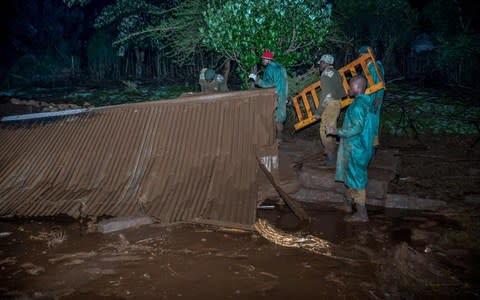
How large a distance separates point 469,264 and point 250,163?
279 cm

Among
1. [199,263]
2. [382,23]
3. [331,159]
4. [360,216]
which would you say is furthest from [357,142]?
[382,23]

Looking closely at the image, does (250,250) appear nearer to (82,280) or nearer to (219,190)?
(219,190)

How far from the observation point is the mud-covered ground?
3854 millimetres

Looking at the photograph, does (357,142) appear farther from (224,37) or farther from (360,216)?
(224,37)

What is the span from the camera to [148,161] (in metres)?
5.91

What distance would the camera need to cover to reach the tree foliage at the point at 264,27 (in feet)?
27.0

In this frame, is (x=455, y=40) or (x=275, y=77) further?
(x=455, y=40)

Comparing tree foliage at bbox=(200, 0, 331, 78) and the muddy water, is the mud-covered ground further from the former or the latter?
tree foliage at bbox=(200, 0, 331, 78)

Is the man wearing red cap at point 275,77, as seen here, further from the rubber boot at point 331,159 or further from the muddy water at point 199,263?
the muddy water at point 199,263

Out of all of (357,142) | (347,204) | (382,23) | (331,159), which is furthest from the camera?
(382,23)

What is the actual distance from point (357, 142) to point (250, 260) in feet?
7.32

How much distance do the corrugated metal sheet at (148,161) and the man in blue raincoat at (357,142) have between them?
107cm

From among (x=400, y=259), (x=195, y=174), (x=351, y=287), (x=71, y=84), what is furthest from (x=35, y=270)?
(x=71, y=84)

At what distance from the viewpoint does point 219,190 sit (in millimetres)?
5371
